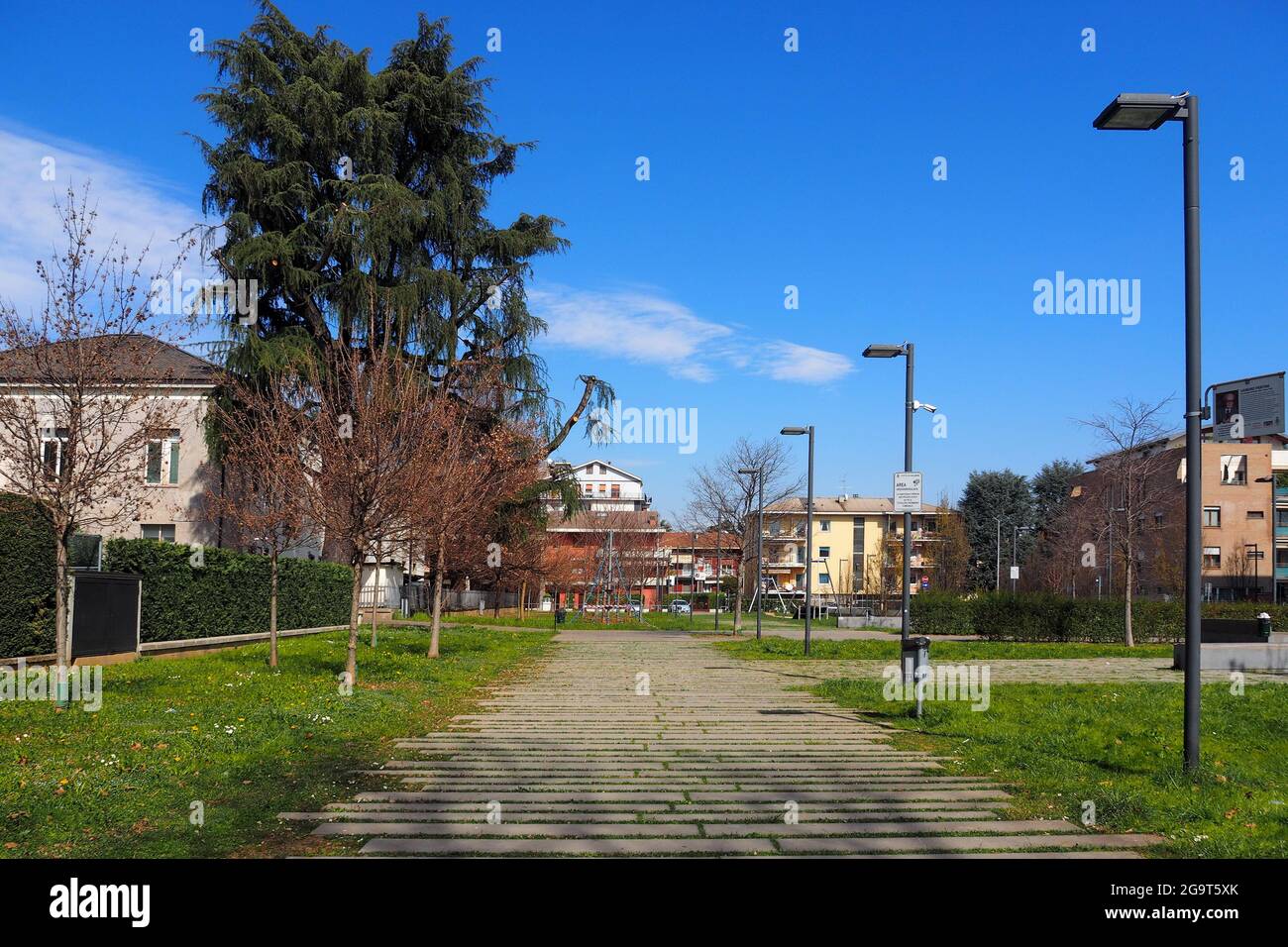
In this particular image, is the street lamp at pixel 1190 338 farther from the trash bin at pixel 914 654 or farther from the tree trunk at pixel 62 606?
the tree trunk at pixel 62 606

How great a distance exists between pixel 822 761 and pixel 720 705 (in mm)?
5481

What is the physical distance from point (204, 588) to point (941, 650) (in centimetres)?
1981

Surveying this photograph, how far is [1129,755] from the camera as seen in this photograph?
10.7 metres

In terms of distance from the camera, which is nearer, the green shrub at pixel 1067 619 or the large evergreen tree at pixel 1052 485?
the green shrub at pixel 1067 619

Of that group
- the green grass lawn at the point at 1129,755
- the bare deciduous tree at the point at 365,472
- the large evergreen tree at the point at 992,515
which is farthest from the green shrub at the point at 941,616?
the large evergreen tree at the point at 992,515

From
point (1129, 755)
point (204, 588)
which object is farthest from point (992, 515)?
point (1129, 755)

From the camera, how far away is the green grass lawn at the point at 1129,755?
7.86 m

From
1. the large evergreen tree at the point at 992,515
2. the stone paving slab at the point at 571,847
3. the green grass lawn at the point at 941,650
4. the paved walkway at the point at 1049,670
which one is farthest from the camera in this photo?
the large evergreen tree at the point at 992,515

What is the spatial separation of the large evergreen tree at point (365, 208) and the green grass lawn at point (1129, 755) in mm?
15976

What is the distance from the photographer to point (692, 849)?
7.01 m
